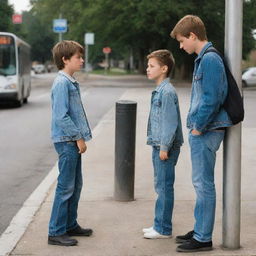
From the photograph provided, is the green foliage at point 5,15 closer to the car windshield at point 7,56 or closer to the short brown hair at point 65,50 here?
the car windshield at point 7,56

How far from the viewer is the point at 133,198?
6.89 metres

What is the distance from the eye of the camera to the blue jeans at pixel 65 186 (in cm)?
519

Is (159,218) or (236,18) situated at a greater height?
(236,18)

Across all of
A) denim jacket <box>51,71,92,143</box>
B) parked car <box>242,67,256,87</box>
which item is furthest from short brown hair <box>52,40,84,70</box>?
parked car <box>242,67,256,87</box>

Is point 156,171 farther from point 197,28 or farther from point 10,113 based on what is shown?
point 10,113

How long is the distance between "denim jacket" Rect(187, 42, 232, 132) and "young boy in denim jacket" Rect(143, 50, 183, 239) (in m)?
0.41

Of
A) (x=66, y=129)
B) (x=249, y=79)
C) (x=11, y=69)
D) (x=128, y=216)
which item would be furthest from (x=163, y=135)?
(x=249, y=79)

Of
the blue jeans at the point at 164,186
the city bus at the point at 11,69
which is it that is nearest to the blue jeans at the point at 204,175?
the blue jeans at the point at 164,186

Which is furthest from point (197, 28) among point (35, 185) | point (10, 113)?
point (10, 113)

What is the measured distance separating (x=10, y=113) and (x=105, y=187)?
40.8 feet

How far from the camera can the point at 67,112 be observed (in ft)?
17.0

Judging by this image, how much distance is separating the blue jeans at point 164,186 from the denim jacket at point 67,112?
0.60m

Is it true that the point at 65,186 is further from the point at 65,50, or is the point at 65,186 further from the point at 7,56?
the point at 7,56

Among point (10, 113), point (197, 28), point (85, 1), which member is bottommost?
point (10, 113)
